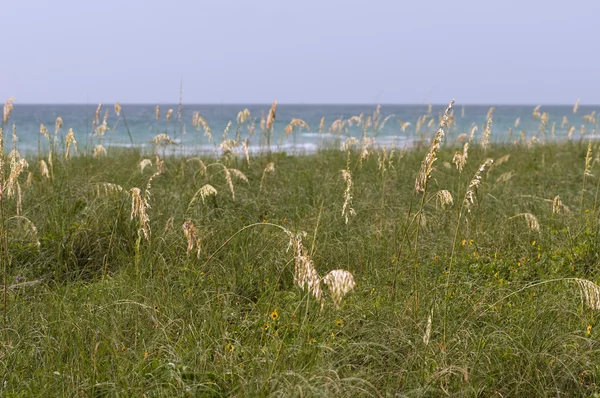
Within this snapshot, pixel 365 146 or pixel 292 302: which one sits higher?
pixel 365 146

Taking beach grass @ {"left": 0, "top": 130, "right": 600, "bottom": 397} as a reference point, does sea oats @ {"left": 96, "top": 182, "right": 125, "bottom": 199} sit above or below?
above

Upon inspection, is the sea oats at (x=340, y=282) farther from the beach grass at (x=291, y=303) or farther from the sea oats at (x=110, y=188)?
the sea oats at (x=110, y=188)

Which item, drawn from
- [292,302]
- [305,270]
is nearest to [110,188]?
[292,302]

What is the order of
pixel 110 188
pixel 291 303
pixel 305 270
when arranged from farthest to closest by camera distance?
pixel 110 188 < pixel 291 303 < pixel 305 270

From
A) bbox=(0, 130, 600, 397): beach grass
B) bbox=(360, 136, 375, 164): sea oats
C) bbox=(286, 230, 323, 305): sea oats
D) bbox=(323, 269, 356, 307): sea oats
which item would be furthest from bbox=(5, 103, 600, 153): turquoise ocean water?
bbox=(323, 269, 356, 307): sea oats

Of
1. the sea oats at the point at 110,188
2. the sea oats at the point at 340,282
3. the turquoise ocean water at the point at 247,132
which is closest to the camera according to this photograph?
the sea oats at the point at 340,282

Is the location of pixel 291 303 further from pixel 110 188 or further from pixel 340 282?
pixel 110 188

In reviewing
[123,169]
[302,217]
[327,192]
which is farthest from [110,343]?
→ [123,169]

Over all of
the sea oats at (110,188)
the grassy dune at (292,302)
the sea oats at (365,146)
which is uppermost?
the sea oats at (365,146)

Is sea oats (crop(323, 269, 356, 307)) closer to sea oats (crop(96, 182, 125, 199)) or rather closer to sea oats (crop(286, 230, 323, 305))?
sea oats (crop(286, 230, 323, 305))

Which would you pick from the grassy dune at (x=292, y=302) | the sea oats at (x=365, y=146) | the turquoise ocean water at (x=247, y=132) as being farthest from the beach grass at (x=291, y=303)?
the turquoise ocean water at (x=247, y=132)

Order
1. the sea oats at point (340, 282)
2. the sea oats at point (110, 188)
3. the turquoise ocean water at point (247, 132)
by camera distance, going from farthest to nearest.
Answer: the turquoise ocean water at point (247, 132) → the sea oats at point (110, 188) → the sea oats at point (340, 282)

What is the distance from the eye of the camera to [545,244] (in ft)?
14.3

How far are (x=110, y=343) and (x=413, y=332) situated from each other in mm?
1295
